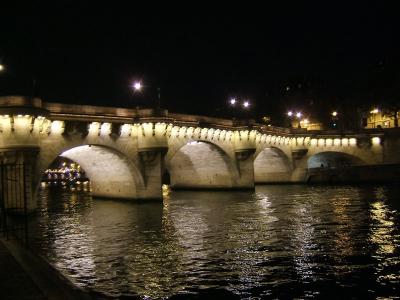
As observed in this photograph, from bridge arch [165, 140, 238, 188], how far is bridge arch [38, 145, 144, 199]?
9.93 m

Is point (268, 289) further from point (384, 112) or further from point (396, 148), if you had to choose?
point (384, 112)

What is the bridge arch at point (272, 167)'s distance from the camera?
2724 inches

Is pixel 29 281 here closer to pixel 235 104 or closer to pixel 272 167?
pixel 235 104

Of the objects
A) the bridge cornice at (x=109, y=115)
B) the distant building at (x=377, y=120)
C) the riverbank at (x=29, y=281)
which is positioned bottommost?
the riverbank at (x=29, y=281)

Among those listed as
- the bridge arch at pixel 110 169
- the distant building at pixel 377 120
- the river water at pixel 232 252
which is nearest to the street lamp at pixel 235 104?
the bridge arch at pixel 110 169

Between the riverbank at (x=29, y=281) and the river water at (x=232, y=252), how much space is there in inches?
95.3

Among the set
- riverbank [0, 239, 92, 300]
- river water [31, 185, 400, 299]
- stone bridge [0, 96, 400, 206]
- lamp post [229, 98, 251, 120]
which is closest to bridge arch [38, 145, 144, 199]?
stone bridge [0, 96, 400, 206]

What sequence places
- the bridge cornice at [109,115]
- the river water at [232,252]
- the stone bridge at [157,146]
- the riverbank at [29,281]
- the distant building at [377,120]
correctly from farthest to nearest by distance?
the distant building at [377,120]
the stone bridge at [157,146]
the bridge cornice at [109,115]
the river water at [232,252]
the riverbank at [29,281]

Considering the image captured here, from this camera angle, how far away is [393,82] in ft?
246

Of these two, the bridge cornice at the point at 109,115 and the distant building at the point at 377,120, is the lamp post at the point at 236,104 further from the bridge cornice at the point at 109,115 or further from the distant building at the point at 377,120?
the distant building at the point at 377,120

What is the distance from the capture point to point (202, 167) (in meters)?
59.2

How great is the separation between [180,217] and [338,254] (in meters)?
15.4

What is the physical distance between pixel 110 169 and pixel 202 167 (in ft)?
54.7

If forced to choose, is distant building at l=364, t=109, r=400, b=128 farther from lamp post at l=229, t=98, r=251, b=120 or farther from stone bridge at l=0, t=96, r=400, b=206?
lamp post at l=229, t=98, r=251, b=120
